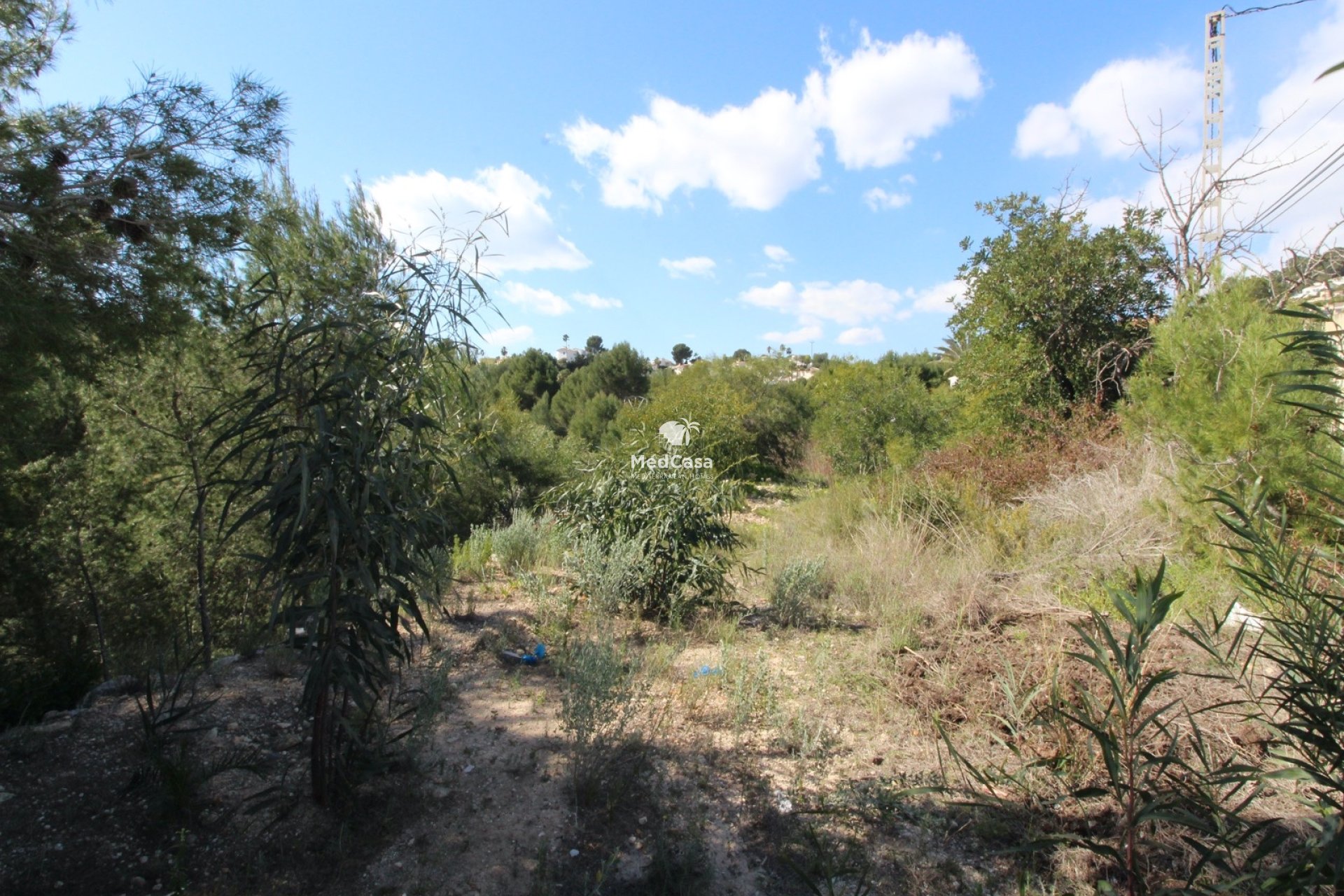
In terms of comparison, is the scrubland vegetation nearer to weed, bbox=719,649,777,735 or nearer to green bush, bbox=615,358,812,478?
weed, bbox=719,649,777,735

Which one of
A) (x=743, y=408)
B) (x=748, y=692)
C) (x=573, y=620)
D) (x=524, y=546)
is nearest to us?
(x=748, y=692)

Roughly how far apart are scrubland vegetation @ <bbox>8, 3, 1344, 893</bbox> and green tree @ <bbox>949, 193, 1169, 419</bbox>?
2.16 meters

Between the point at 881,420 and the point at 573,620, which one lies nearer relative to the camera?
the point at 573,620

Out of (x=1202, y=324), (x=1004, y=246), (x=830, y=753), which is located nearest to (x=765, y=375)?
(x=1004, y=246)

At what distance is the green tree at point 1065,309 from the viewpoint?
9719 millimetres

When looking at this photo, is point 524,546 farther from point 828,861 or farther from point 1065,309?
point 1065,309

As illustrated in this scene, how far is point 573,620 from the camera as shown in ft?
16.9

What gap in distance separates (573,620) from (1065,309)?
8.53 meters

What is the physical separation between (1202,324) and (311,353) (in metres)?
6.99

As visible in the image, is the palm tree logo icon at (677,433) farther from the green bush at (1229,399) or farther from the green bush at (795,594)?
the green bush at (1229,399)

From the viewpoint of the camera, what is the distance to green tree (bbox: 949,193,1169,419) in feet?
31.9

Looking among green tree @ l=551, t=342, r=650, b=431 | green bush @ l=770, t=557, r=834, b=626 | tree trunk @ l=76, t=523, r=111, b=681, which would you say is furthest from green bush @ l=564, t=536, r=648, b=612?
green tree @ l=551, t=342, r=650, b=431

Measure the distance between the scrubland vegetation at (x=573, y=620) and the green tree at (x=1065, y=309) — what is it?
2.16 metres

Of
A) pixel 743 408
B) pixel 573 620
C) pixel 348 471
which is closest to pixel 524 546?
pixel 573 620
